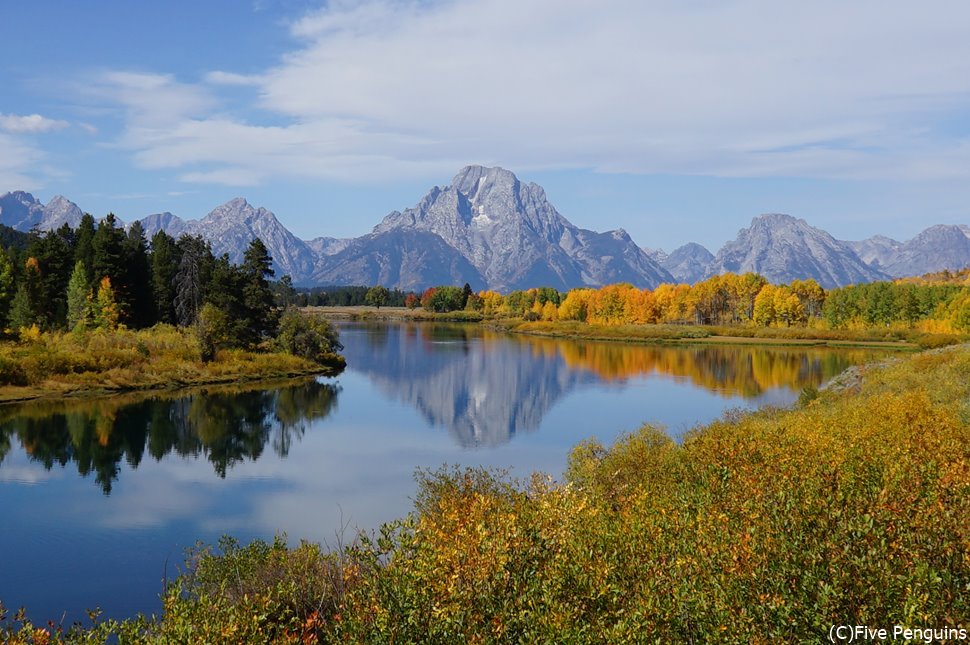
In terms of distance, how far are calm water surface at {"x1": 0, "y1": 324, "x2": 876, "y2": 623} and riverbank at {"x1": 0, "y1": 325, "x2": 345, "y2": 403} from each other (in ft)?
16.3

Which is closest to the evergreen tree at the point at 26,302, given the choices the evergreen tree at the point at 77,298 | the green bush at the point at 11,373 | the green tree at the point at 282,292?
the evergreen tree at the point at 77,298

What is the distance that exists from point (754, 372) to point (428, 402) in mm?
50463

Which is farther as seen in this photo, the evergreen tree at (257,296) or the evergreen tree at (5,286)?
the evergreen tree at (257,296)

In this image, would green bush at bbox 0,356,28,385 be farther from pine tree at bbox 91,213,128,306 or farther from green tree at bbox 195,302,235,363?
pine tree at bbox 91,213,128,306

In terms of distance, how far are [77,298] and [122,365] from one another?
56.3 ft

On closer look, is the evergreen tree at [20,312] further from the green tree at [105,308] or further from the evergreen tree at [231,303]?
the evergreen tree at [231,303]

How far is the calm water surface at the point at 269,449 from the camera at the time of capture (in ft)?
106

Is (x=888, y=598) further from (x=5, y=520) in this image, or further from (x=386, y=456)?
(x=386, y=456)

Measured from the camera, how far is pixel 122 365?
80625mm

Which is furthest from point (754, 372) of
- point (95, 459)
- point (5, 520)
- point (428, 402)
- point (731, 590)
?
point (731, 590)

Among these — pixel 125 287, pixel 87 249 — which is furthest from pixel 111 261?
pixel 87 249

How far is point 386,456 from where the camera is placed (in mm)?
53062

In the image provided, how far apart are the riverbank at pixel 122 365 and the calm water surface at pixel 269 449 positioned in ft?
16.3

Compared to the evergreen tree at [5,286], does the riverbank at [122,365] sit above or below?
below
